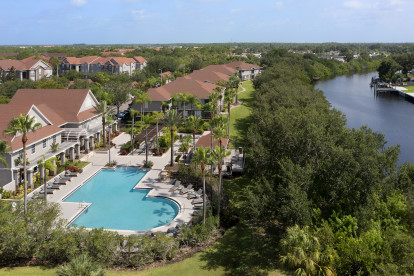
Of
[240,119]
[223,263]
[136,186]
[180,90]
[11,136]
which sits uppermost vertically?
[180,90]

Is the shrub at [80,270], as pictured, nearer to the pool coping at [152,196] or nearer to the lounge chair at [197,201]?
the pool coping at [152,196]

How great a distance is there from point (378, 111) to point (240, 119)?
4383 centimetres

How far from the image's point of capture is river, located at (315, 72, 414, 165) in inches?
2489

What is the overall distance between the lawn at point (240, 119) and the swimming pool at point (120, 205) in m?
17.7

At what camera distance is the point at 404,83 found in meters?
136

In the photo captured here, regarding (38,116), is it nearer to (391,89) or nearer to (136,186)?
(136,186)

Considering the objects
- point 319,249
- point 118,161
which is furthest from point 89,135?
point 319,249

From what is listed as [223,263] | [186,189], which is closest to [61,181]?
[186,189]

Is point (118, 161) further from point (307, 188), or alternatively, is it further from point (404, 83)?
point (404, 83)

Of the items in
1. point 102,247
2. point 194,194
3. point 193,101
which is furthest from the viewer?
point 193,101

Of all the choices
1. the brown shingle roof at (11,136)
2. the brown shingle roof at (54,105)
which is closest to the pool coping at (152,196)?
the brown shingle roof at (11,136)

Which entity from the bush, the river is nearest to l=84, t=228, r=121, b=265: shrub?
the bush

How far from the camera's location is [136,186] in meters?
35.8

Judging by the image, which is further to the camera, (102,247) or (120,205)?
(120,205)
